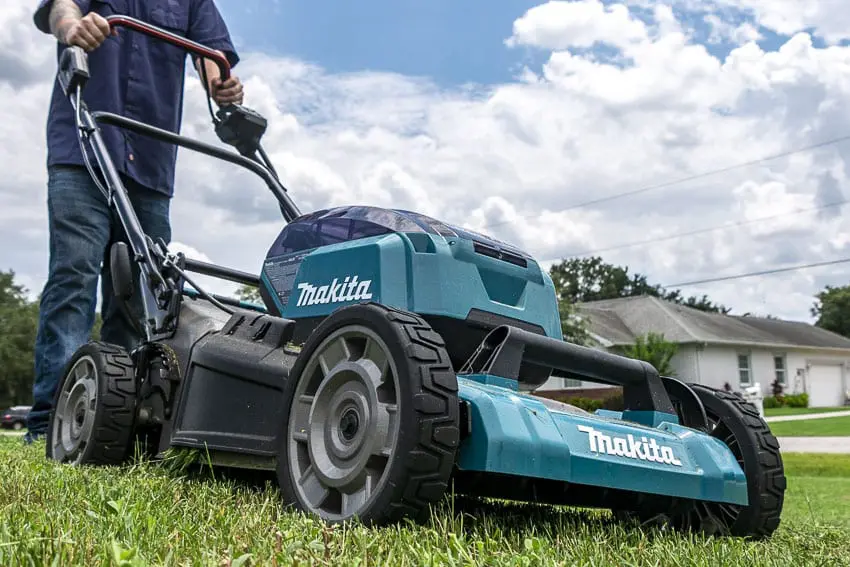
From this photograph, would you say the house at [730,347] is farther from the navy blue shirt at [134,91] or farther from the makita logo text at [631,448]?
the makita logo text at [631,448]

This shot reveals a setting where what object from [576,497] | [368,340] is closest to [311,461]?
[368,340]

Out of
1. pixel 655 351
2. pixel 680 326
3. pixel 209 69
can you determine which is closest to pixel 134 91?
pixel 209 69

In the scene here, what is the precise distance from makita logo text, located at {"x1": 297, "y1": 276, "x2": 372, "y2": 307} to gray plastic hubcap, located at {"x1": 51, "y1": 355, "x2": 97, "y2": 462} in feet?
3.52

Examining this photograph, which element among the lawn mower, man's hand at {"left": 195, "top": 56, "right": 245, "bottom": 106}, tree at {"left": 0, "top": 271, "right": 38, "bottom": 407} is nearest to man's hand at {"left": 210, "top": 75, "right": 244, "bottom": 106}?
man's hand at {"left": 195, "top": 56, "right": 245, "bottom": 106}

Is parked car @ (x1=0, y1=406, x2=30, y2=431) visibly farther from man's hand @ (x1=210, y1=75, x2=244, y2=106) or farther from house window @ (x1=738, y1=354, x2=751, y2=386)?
man's hand @ (x1=210, y1=75, x2=244, y2=106)

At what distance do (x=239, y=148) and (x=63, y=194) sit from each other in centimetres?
99

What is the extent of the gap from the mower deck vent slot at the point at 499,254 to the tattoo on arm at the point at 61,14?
2642 mm

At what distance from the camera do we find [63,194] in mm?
4465

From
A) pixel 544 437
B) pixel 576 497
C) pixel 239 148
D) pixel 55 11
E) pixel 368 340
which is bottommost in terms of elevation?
pixel 576 497

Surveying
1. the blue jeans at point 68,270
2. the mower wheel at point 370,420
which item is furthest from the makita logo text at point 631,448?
the blue jeans at point 68,270

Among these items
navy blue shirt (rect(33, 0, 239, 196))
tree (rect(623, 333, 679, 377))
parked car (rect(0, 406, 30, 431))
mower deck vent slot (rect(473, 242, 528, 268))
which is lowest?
parked car (rect(0, 406, 30, 431))

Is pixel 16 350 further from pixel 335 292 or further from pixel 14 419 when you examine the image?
pixel 335 292

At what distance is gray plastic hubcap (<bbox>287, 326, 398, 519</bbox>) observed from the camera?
225 cm

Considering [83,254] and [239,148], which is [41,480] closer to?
[83,254]
